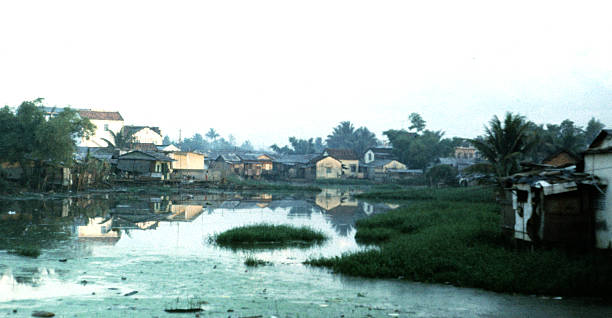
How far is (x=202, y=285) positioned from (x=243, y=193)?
3425 cm

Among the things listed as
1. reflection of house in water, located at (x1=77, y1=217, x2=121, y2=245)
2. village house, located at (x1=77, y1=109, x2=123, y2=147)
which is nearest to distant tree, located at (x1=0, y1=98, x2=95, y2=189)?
reflection of house in water, located at (x1=77, y1=217, x2=121, y2=245)

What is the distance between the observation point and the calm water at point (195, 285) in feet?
27.0

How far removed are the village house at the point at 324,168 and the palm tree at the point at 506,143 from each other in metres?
39.6

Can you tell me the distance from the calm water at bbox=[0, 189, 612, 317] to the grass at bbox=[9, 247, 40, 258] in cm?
27

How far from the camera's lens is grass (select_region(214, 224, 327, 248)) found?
1625 centimetres


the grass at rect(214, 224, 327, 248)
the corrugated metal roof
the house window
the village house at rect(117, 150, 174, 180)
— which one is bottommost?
the grass at rect(214, 224, 327, 248)

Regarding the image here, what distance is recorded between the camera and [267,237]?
1689 centimetres

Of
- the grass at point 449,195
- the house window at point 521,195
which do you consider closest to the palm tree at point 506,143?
the grass at point 449,195

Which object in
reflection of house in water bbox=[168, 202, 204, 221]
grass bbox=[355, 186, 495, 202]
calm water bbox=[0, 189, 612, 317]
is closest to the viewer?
calm water bbox=[0, 189, 612, 317]

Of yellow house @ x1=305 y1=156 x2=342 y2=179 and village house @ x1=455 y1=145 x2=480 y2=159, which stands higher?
village house @ x1=455 y1=145 x2=480 y2=159

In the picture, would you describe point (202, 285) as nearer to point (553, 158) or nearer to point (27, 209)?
point (27, 209)

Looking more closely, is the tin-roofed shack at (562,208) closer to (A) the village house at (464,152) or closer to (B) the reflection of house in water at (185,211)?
(B) the reflection of house in water at (185,211)

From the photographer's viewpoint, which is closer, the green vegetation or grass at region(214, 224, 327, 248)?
the green vegetation

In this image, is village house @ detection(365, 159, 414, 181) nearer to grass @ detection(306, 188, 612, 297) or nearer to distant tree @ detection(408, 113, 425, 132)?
distant tree @ detection(408, 113, 425, 132)
